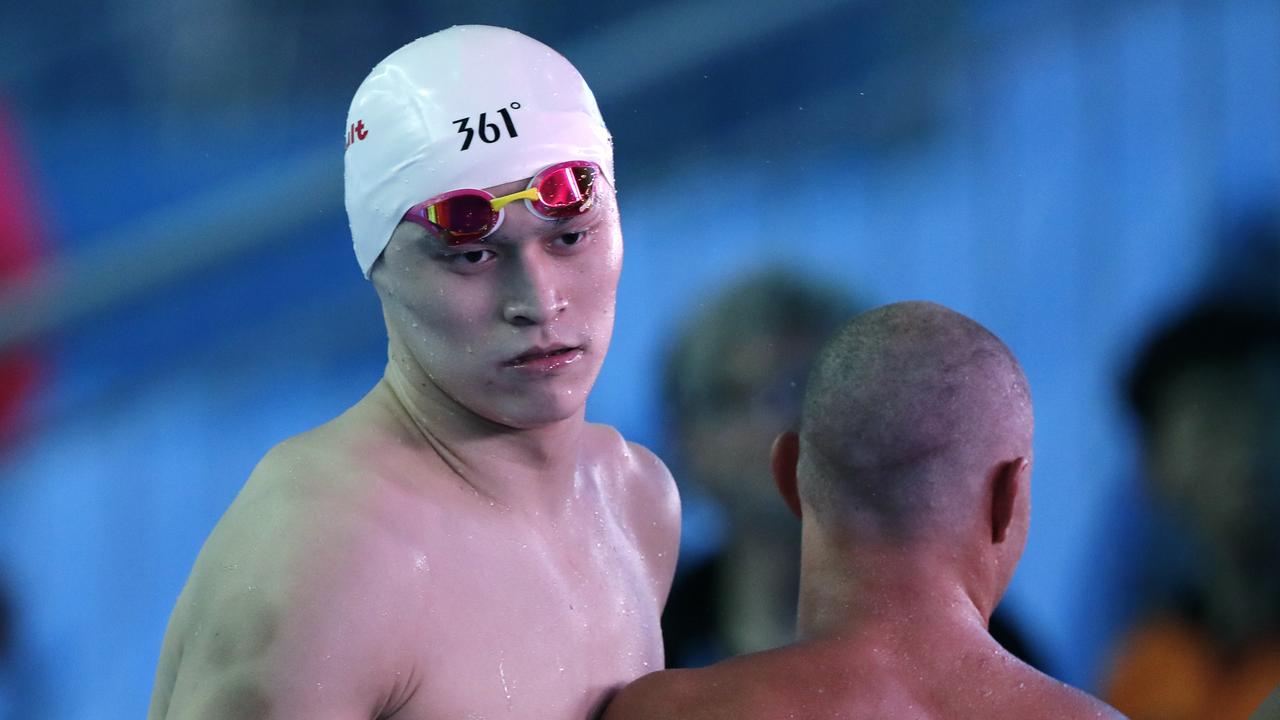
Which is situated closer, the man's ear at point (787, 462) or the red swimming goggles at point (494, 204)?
the red swimming goggles at point (494, 204)

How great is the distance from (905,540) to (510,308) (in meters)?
0.44

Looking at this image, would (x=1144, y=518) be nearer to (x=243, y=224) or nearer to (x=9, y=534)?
(x=243, y=224)

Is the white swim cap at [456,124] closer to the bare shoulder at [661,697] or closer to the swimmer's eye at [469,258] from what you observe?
the swimmer's eye at [469,258]

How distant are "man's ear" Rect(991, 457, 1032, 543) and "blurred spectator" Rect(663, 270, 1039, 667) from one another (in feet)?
4.64

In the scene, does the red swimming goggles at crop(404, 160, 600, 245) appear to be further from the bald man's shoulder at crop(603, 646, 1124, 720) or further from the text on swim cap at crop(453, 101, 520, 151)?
the bald man's shoulder at crop(603, 646, 1124, 720)

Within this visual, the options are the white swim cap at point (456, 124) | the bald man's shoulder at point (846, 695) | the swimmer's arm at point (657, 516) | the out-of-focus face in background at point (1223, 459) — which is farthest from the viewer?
the out-of-focus face in background at point (1223, 459)

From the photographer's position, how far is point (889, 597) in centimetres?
142

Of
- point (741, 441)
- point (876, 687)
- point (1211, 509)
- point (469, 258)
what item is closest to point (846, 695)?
point (876, 687)

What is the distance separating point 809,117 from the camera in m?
3.69

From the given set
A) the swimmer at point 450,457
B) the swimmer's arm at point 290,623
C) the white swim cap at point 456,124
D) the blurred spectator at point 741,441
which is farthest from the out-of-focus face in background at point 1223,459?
the swimmer's arm at point 290,623

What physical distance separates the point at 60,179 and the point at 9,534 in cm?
89

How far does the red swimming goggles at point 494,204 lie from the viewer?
4.62 feet

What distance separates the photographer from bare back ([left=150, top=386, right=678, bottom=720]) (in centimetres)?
126

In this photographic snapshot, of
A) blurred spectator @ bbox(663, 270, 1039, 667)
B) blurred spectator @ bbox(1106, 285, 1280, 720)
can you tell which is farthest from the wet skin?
blurred spectator @ bbox(1106, 285, 1280, 720)
